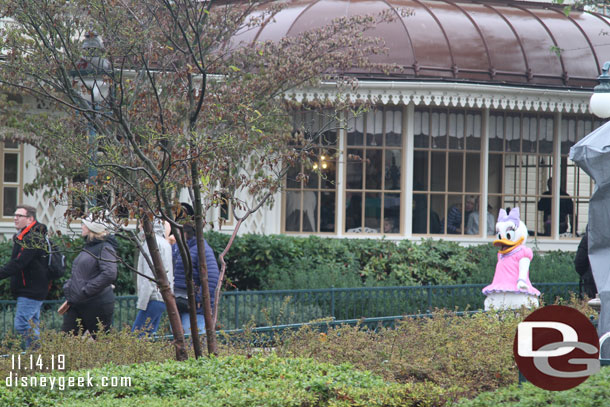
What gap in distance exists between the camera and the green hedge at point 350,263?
1355cm

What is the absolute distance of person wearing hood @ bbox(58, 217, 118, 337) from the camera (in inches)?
339

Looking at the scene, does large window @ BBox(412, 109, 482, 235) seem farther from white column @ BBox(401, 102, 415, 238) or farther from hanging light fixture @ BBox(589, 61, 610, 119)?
hanging light fixture @ BBox(589, 61, 610, 119)

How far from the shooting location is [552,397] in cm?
545

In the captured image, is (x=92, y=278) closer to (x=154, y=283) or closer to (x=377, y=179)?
(x=154, y=283)

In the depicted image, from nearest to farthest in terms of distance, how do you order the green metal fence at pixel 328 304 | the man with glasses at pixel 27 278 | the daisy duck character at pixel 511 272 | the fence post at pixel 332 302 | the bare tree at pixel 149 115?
the bare tree at pixel 149 115, the man with glasses at pixel 27 278, the green metal fence at pixel 328 304, the daisy duck character at pixel 511 272, the fence post at pixel 332 302

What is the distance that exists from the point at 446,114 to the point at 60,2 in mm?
9243

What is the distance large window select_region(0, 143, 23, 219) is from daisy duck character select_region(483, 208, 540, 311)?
28.7 feet

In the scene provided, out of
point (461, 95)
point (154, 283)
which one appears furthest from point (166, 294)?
point (461, 95)

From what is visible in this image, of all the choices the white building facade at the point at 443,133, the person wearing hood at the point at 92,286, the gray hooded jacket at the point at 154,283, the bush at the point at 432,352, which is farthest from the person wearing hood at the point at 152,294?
the white building facade at the point at 443,133

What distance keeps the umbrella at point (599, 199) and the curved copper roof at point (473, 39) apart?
7429 millimetres

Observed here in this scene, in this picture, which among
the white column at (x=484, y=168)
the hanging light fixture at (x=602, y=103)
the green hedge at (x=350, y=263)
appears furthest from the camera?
the white column at (x=484, y=168)

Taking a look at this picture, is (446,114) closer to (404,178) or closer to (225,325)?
(404,178)

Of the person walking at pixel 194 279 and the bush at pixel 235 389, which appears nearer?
the bush at pixel 235 389

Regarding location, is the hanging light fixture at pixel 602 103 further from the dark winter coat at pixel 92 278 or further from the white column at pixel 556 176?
the white column at pixel 556 176
